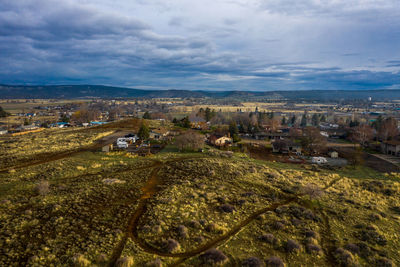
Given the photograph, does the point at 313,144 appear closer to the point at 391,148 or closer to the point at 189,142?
the point at 391,148

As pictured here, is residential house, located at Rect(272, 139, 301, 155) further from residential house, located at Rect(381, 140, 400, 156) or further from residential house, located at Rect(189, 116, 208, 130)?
residential house, located at Rect(189, 116, 208, 130)

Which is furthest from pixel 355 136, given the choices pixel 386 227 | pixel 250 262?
pixel 250 262

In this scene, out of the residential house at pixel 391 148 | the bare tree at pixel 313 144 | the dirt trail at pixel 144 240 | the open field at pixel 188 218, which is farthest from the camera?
the bare tree at pixel 313 144

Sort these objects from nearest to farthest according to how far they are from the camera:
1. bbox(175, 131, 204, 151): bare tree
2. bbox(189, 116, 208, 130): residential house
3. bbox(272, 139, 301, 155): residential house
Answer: bbox(175, 131, 204, 151): bare tree → bbox(272, 139, 301, 155): residential house → bbox(189, 116, 208, 130): residential house

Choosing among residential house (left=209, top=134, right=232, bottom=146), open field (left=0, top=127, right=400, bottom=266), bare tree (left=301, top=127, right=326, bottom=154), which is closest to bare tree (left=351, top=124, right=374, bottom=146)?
bare tree (left=301, top=127, right=326, bottom=154)

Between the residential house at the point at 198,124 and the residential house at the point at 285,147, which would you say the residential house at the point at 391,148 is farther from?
the residential house at the point at 198,124

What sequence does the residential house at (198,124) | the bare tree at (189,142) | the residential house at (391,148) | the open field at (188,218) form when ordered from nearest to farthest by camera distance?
the open field at (188,218) < the bare tree at (189,142) < the residential house at (391,148) < the residential house at (198,124)

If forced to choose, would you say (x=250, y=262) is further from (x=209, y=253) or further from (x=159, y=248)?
(x=159, y=248)

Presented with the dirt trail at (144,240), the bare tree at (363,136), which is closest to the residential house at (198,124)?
the bare tree at (363,136)

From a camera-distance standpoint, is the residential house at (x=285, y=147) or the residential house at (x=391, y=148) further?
the residential house at (x=285, y=147)
